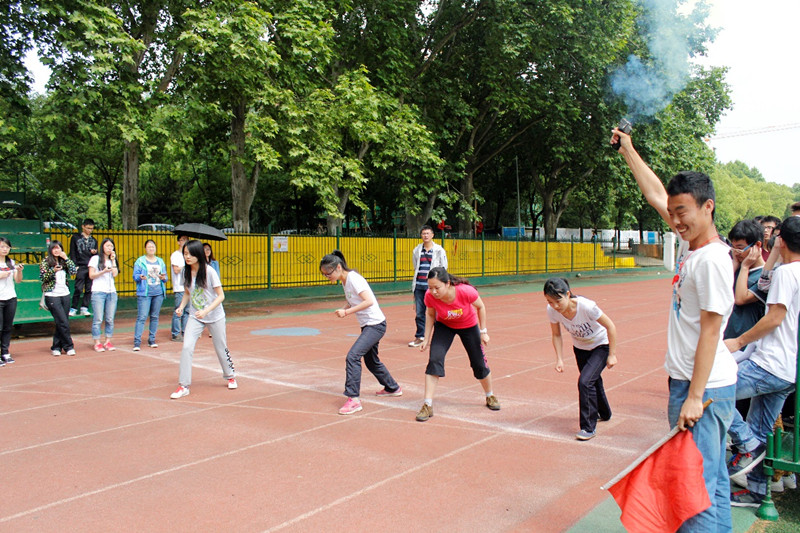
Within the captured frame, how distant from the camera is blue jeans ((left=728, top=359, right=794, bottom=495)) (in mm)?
3883

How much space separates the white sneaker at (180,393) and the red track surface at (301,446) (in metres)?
0.12

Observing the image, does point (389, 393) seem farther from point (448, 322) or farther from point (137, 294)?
point (137, 294)

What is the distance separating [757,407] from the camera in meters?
4.06

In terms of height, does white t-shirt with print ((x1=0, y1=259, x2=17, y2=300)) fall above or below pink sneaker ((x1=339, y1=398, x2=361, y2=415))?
above

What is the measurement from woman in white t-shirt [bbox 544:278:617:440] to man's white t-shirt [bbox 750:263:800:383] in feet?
4.24

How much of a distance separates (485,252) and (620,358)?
18.0 metres

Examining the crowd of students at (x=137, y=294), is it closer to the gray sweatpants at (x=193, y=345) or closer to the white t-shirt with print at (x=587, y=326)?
the gray sweatpants at (x=193, y=345)

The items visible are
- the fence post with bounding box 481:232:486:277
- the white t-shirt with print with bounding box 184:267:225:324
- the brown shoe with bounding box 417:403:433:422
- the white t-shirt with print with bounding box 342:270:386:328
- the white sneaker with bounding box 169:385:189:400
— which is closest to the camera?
the brown shoe with bounding box 417:403:433:422

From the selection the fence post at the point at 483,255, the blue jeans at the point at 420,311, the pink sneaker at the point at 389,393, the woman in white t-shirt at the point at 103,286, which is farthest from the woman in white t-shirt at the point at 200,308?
the fence post at the point at 483,255

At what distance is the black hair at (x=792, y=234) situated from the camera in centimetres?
385

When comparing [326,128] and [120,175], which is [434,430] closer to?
[326,128]

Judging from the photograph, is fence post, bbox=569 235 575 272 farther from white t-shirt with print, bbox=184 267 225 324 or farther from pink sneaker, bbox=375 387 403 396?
white t-shirt with print, bbox=184 267 225 324

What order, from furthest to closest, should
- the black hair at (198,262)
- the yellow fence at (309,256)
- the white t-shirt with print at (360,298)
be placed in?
the yellow fence at (309,256) → the black hair at (198,262) → the white t-shirt with print at (360,298)

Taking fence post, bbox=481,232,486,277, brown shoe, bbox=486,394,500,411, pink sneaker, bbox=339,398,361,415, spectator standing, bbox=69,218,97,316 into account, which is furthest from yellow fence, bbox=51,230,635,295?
brown shoe, bbox=486,394,500,411
